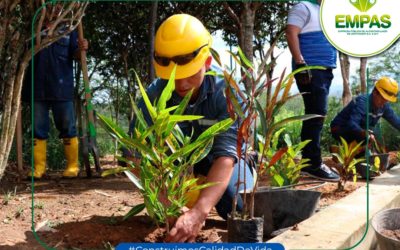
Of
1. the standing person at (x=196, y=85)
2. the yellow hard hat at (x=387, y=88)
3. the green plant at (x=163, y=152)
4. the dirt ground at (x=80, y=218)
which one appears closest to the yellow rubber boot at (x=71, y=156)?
the dirt ground at (x=80, y=218)

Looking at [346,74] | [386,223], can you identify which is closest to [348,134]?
[346,74]

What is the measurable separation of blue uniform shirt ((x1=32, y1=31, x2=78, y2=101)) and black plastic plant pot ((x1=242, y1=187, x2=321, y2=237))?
2194mm

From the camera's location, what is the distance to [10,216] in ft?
7.71

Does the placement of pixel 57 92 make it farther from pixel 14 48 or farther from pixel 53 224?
pixel 53 224

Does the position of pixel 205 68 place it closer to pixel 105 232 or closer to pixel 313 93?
pixel 105 232

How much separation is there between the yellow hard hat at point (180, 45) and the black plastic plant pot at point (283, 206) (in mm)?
606

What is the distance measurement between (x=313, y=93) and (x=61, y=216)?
6.24 ft

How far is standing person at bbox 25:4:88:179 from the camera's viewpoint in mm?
3621

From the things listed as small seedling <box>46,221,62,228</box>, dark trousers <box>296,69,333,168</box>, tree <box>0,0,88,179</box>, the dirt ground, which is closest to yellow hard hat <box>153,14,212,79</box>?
the dirt ground

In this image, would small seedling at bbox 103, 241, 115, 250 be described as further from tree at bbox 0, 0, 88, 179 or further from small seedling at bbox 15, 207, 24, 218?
tree at bbox 0, 0, 88, 179

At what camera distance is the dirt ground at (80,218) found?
6.23 feet

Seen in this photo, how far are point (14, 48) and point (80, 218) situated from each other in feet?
3.22

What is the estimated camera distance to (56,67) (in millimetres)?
3625

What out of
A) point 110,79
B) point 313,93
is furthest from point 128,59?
point 313,93
